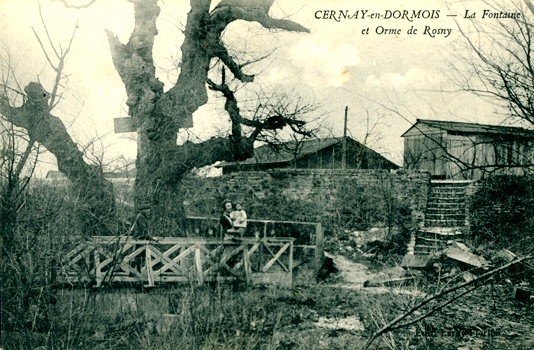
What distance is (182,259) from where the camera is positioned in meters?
6.41

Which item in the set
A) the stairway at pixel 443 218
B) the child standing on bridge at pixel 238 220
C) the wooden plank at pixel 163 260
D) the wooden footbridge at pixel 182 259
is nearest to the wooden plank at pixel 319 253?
the wooden footbridge at pixel 182 259

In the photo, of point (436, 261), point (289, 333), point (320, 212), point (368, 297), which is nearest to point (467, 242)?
point (436, 261)

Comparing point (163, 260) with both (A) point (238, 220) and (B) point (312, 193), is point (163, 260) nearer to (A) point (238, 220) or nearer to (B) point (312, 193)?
(A) point (238, 220)

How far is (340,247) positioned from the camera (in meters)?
11.2

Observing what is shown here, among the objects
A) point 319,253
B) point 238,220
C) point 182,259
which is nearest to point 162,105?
point 238,220

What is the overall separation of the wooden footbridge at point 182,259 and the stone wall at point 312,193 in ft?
7.13

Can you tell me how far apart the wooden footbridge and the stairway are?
9.04 ft

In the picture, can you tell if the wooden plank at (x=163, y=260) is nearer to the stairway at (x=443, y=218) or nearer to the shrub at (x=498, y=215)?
the shrub at (x=498, y=215)

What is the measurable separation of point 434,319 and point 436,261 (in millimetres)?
2657

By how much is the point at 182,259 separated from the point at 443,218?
310 inches

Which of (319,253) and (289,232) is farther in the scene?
(289,232)

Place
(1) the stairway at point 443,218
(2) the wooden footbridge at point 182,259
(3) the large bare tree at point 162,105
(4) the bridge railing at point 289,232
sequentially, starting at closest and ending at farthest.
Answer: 1. (2) the wooden footbridge at point 182,259
2. (3) the large bare tree at point 162,105
3. (4) the bridge railing at point 289,232
4. (1) the stairway at point 443,218

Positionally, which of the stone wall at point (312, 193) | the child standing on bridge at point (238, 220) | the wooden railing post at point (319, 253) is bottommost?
the wooden railing post at point (319, 253)

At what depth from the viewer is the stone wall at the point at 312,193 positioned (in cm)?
1239
